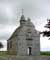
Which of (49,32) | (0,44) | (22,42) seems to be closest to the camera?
(49,32)

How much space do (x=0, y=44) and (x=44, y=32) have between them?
6553 cm

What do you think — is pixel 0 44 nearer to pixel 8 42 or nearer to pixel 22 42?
pixel 8 42

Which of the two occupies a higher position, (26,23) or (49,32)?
(26,23)

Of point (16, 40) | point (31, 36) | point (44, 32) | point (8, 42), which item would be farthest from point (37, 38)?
point (44, 32)

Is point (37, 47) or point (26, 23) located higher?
point (26, 23)

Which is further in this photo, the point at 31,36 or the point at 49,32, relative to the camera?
the point at 31,36

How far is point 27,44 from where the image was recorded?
59.6 m

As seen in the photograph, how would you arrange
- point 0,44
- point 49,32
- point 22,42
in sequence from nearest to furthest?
point 49,32, point 22,42, point 0,44

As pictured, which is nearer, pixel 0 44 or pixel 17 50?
pixel 17 50

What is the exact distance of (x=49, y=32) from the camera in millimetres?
14320

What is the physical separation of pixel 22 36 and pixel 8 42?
470 inches

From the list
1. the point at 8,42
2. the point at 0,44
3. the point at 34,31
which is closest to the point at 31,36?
the point at 34,31

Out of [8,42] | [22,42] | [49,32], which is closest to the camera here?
[49,32]

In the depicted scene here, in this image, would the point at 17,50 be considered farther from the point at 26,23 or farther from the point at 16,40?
the point at 26,23
